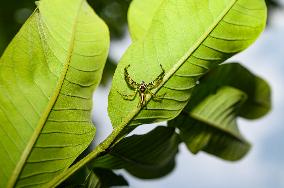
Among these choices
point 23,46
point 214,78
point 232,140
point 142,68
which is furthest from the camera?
point 232,140

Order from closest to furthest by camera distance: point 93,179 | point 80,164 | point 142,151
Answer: point 80,164 → point 93,179 → point 142,151

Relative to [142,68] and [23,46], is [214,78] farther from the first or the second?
[23,46]

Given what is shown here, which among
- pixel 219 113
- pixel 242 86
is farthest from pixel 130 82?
pixel 242 86

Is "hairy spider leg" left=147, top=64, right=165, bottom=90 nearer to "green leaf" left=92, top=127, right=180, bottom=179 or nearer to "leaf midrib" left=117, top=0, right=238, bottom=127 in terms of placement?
"leaf midrib" left=117, top=0, right=238, bottom=127

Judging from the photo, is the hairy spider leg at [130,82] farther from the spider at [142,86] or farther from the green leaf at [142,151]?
the green leaf at [142,151]

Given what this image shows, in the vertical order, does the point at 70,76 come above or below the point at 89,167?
above

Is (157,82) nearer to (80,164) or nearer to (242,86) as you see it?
(80,164)

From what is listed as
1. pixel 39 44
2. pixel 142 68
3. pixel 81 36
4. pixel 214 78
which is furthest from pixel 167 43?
pixel 214 78
